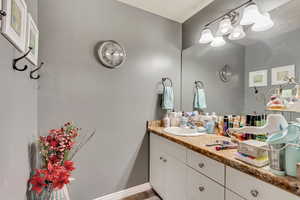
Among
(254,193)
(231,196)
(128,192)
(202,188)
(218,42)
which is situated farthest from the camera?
(128,192)

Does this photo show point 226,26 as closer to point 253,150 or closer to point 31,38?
point 253,150

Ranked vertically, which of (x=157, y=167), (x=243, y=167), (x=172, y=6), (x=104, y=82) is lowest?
(x=157, y=167)

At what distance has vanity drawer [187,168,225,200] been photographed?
3.28ft

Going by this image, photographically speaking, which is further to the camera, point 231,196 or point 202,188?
point 202,188

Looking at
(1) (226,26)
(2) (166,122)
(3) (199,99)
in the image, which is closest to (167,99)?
(2) (166,122)

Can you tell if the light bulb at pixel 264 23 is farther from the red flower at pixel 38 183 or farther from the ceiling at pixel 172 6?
the red flower at pixel 38 183

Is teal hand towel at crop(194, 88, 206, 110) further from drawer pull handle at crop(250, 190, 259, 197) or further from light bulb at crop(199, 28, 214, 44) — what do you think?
drawer pull handle at crop(250, 190, 259, 197)

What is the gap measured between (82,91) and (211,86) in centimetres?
152

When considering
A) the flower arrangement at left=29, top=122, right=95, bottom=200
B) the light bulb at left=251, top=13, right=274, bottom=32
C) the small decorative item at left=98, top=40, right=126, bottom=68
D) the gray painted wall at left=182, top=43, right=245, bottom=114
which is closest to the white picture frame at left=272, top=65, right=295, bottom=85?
the gray painted wall at left=182, top=43, right=245, bottom=114

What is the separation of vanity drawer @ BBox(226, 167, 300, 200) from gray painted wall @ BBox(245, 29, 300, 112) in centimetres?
72

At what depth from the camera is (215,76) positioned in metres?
1.77

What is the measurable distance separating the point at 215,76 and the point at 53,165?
1820mm

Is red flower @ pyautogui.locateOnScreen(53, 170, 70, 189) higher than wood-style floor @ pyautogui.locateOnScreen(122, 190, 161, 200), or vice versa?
red flower @ pyautogui.locateOnScreen(53, 170, 70, 189)

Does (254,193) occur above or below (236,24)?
below
